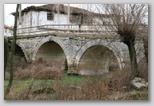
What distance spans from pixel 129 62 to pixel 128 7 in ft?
2.66

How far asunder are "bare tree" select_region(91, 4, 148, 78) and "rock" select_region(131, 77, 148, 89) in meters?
0.07

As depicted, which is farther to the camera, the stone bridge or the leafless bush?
the stone bridge

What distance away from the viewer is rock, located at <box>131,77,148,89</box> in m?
4.59

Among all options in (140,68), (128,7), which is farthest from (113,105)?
(128,7)

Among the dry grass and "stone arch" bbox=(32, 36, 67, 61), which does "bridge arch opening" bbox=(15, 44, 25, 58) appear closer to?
the dry grass

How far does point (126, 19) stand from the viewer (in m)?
4.66

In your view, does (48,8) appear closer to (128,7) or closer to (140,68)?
(128,7)

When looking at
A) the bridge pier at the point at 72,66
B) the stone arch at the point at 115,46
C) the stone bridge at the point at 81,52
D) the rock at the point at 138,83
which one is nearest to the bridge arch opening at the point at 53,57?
the stone bridge at the point at 81,52

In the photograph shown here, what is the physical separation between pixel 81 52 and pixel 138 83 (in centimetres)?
171

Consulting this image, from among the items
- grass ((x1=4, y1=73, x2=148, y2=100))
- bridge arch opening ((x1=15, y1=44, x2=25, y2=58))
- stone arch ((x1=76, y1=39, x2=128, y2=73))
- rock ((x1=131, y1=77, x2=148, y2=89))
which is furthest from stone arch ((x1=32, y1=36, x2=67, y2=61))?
rock ((x1=131, y1=77, x2=148, y2=89))

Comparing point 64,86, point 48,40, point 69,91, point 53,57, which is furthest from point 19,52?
point 48,40

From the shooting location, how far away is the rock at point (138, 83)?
459cm

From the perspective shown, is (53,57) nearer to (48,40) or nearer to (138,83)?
(48,40)

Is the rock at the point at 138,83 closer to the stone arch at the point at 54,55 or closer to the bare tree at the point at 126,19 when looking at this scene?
the bare tree at the point at 126,19
